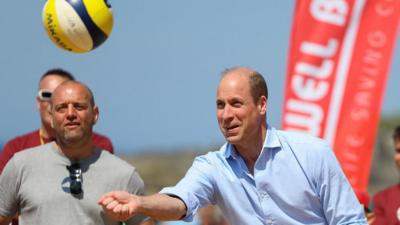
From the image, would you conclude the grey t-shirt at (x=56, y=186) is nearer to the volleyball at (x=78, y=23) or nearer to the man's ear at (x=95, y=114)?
the man's ear at (x=95, y=114)

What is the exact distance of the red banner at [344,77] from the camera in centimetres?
Result: 1279

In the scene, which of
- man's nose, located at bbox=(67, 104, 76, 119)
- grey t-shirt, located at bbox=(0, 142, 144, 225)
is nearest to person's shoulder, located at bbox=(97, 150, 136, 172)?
grey t-shirt, located at bbox=(0, 142, 144, 225)

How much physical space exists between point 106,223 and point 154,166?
27134 millimetres

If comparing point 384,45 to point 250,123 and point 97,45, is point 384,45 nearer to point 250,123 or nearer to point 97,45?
point 97,45

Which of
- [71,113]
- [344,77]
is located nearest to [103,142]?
[71,113]

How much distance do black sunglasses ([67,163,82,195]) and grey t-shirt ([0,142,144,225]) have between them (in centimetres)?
3

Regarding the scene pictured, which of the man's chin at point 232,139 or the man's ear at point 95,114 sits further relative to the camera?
the man's ear at point 95,114

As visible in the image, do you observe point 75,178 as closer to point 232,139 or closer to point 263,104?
point 232,139

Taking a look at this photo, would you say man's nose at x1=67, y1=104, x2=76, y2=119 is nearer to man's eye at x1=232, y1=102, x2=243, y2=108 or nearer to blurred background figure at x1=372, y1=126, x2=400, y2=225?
man's eye at x1=232, y1=102, x2=243, y2=108

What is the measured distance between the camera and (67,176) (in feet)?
27.1

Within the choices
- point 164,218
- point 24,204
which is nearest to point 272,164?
point 164,218

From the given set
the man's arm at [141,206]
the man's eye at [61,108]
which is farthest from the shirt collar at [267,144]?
the man's eye at [61,108]

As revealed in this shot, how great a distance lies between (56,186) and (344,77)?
543cm

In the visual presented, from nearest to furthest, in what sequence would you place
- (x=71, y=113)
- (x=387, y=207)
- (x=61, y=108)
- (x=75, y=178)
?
(x=75, y=178) < (x=71, y=113) < (x=61, y=108) < (x=387, y=207)
